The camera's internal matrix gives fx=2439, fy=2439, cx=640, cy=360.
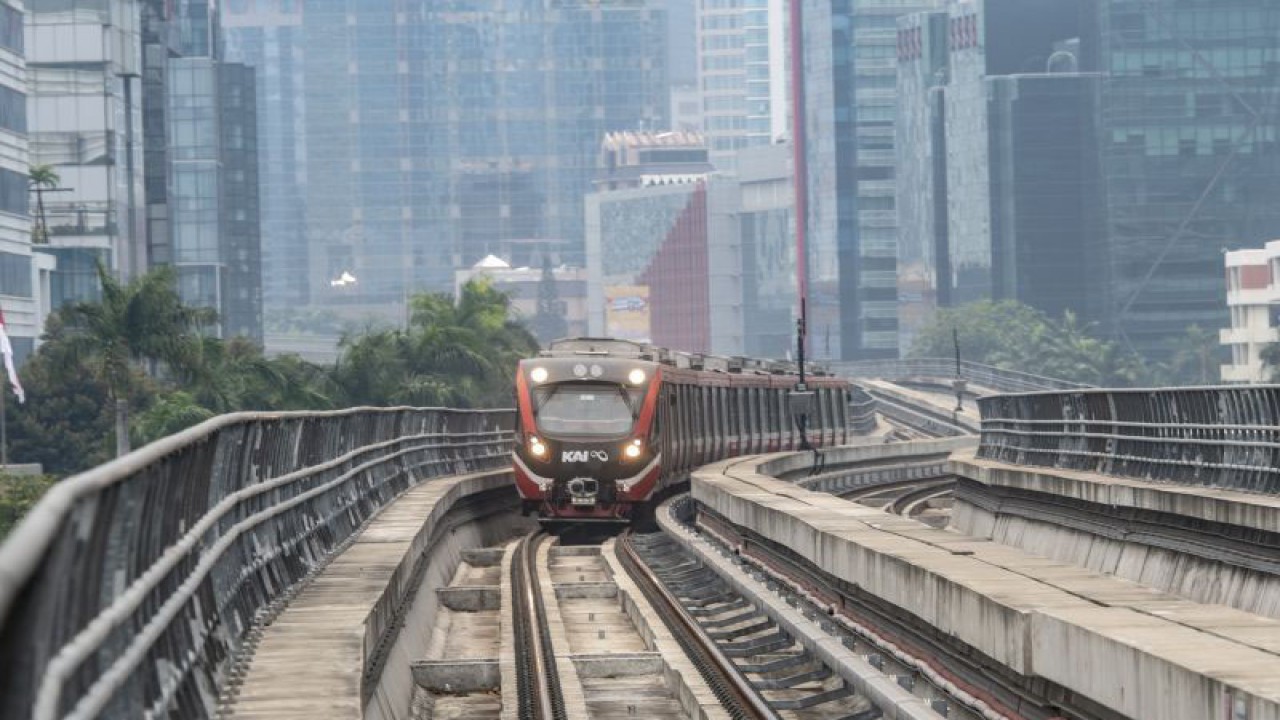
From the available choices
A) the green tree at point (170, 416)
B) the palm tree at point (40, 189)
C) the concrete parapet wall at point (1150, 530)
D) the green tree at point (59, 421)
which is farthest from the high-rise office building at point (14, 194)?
the concrete parapet wall at point (1150, 530)

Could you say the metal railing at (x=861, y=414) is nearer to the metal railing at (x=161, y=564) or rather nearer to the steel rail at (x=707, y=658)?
→ the steel rail at (x=707, y=658)

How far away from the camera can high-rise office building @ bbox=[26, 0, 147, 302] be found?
152125 millimetres

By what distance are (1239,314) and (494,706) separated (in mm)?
175889

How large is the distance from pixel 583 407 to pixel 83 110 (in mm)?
124442

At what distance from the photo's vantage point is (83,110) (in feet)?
509

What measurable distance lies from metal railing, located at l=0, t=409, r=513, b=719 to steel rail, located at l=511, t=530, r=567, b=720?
1.69 meters

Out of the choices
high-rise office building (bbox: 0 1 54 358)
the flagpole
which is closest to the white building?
high-rise office building (bbox: 0 1 54 358)

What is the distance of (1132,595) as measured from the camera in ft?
42.6

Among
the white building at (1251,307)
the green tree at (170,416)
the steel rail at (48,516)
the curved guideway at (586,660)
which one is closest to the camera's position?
the steel rail at (48,516)

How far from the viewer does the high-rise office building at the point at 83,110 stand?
152m

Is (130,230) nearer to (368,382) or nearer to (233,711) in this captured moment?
(368,382)

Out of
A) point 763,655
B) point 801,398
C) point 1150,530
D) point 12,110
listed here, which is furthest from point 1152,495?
point 12,110

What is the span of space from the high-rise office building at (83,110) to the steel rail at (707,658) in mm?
129241

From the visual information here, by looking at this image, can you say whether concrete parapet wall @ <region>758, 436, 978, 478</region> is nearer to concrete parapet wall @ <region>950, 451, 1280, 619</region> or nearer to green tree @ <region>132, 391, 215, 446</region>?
concrete parapet wall @ <region>950, 451, 1280, 619</region>
